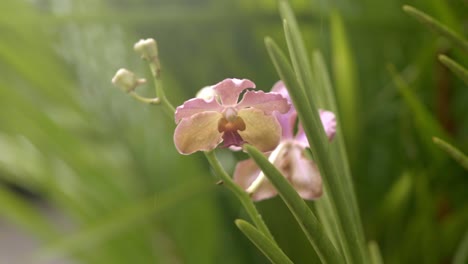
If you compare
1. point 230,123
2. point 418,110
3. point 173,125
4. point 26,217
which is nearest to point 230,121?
point 230,123

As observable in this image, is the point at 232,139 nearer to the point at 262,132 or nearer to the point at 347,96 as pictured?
the point at 262,132

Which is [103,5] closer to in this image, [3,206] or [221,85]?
[3,206]

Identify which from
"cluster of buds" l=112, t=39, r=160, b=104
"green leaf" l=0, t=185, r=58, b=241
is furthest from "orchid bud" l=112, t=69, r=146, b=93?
"green leaf" l=0, t=185, r=58, b=241

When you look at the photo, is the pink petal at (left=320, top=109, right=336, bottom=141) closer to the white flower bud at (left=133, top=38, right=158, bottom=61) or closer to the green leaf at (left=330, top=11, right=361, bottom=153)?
the white flower bud at (left=133, top=38, right=158, bottom=61)

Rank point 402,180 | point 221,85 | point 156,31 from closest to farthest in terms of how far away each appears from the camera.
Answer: point 221,85
point 402,180
point 156,31

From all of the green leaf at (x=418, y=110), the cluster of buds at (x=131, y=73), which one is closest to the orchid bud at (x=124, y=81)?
the cluster of buds at (x=131, y=73)

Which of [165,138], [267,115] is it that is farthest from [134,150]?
[267,115]

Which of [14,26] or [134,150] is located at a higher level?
[14,26]
